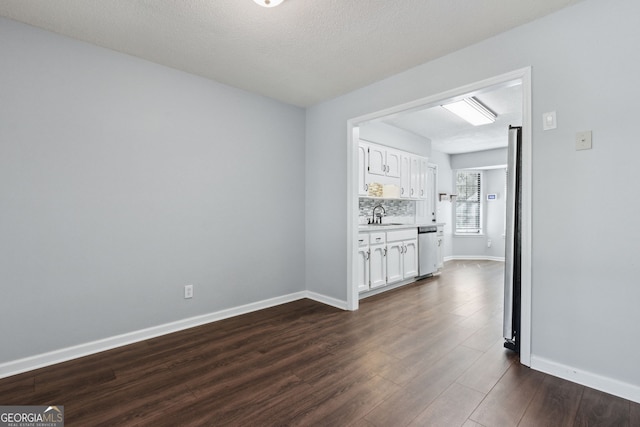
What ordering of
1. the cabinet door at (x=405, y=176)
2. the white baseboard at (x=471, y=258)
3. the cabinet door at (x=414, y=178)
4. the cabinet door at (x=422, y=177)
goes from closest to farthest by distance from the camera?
the cabinet door at (x=405, y=176) → the cabinet door at (x=414, y=178) → the cabinet door at (x=422, y=177) → the white baseboard at (x=471, y=258)

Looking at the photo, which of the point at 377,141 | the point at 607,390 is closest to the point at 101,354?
the point at 607,390

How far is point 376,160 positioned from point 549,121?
9.26 feet

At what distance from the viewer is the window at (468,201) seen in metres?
8.11

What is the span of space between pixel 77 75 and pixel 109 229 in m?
1.37

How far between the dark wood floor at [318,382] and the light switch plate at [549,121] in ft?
6.16

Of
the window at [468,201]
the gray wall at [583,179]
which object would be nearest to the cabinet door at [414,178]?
the window at [468,201]

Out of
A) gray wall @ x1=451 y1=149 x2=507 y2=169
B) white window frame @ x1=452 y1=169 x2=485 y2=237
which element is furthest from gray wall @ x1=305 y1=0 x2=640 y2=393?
white window frame @ x1=452 y1=169 x2=485 y2=237

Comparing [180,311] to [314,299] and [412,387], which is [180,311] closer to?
[314,299]

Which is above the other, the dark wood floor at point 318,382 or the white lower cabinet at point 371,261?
the white lower cabinet at point 371,261

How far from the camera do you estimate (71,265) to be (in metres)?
2.57

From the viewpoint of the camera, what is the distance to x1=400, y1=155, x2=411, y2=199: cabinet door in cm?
556

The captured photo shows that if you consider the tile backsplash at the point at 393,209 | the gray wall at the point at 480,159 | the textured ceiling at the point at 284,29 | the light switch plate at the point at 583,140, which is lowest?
the tile backsplash at the point at 393,209

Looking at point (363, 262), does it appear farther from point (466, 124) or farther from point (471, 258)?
point (471, 258)

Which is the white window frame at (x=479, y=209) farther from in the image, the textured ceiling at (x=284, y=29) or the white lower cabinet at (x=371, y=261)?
the textured ceiling at (x=284, y=29)
